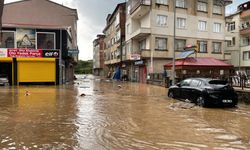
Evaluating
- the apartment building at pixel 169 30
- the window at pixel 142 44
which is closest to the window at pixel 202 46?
the apartment building at pixel 169 30

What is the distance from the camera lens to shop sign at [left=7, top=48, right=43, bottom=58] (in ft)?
101

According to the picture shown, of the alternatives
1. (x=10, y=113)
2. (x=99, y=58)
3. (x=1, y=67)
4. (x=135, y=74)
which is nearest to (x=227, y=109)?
(x=10, y=113)

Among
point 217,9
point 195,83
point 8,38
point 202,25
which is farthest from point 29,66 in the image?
point 217,9

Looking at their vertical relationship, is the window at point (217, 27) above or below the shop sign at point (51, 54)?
above

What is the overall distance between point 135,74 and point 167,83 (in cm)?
1596

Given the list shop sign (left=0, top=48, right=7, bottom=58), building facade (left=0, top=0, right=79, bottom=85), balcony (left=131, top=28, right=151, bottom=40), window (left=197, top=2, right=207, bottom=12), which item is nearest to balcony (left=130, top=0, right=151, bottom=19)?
balcony (left=131, top=28, right=151, bottom=40)

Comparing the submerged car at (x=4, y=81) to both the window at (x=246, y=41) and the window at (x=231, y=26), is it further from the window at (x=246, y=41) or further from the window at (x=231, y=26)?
the window at (x=231, y=26)

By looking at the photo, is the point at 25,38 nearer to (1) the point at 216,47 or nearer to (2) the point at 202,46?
(2) the point at 202,46

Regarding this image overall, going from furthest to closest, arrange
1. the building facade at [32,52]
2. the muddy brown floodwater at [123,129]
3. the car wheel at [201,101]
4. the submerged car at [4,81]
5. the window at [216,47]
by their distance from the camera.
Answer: the window at [216,47]
the building facade at [32,52]
the submerged car at [4,81]
the car wheel at [201,101]
the muddy brown floodwater at [123,129]

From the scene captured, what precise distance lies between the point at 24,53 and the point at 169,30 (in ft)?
58.7

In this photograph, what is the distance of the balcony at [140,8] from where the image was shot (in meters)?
36.8

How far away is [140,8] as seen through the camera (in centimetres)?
3719

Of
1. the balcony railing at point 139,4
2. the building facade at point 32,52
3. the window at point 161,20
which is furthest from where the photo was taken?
the window at point 161,20

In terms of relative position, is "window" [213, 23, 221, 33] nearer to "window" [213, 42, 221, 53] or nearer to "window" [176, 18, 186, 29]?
"window" [213, 42, 221, 53]
